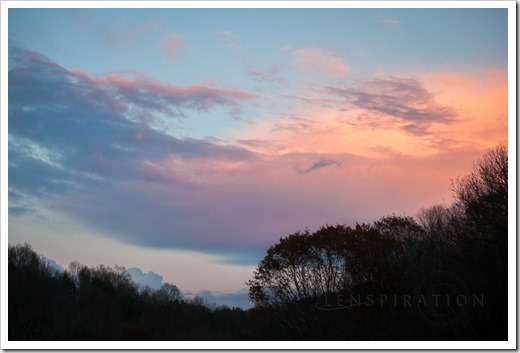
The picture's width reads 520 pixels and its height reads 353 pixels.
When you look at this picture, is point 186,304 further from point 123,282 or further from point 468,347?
point 468,347

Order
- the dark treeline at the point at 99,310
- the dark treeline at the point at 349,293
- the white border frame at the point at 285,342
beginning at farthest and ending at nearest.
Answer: the dark treeline at the point at 99,310, the dark treeline at the point at 349,293, the white border frame at the point at 285,342

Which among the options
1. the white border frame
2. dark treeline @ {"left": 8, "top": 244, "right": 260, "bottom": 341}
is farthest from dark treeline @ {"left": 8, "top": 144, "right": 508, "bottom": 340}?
the white border frame

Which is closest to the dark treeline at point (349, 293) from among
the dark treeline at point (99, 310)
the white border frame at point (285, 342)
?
the dark treeline at point (99, 310)

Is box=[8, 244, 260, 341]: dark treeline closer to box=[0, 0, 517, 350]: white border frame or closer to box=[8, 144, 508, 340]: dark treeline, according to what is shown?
box=[8, 144, 508, 340]: dark treeline

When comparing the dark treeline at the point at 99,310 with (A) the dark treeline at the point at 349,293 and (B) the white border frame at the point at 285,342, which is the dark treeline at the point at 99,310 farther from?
(B) the white border frame at the point at 285,342

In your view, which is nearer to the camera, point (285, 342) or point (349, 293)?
point (285, 342)

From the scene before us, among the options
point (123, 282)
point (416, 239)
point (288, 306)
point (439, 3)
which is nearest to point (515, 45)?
point (439, 3)

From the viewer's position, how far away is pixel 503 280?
13281 millimetres

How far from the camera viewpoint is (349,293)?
17.5 m

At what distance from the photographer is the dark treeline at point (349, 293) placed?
543 inches

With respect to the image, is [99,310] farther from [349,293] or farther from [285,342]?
[285,342]

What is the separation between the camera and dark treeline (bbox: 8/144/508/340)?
1378 cm

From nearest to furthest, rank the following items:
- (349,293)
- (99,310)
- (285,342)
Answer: (285,342), (349,293), (99,310)

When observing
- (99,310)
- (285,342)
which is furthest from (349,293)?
(99,310)
